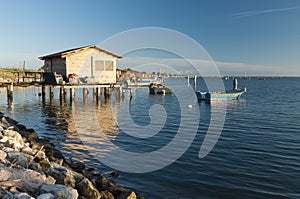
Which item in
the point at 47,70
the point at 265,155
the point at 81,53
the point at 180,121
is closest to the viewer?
the point at 265,155

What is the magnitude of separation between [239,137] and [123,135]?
7.43 m

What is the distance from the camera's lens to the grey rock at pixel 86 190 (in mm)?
6057

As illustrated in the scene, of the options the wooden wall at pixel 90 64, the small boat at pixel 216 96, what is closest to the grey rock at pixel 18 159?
the wooden wall at pixel 90 64

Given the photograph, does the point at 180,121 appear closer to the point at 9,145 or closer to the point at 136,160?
the point at 136,160

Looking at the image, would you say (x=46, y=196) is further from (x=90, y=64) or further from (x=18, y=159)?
(x=90, y=64)

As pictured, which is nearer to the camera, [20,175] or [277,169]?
[20,175]

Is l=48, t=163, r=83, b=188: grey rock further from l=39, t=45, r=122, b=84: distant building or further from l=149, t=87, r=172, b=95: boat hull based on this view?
l=149, t=87, r=172, b=95: boat hull

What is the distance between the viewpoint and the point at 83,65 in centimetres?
3203

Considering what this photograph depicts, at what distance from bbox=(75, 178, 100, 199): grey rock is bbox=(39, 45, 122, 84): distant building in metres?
25.6

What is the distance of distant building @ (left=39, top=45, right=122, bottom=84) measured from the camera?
3084 cm

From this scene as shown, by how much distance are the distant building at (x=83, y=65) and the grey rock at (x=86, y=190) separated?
83.9ft

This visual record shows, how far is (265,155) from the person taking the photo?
41.0 feet

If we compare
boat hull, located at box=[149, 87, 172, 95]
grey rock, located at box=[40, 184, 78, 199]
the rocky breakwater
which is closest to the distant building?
boat hull, located at box=[149, 87, 172, 95]

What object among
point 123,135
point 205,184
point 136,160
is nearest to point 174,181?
point 205,184
